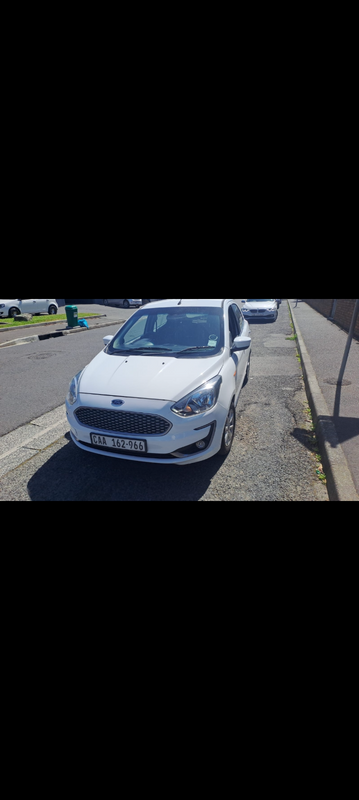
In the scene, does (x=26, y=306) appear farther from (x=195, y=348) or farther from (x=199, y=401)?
(x=199, y=401)

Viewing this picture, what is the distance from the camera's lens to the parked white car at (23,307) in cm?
1700

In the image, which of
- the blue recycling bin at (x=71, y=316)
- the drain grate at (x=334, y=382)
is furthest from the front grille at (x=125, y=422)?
the blue recycling bin at (x=71, y=316)

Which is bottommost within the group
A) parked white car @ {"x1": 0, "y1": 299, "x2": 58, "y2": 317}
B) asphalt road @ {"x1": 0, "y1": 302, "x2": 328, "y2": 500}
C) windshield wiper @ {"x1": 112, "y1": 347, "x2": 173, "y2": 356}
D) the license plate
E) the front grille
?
parked white car @ {"x1": 0, "y1": 299, "x2": 58, "y2": 317}

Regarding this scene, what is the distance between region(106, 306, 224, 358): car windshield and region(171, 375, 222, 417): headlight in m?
0.64

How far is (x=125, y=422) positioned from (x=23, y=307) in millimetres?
16916

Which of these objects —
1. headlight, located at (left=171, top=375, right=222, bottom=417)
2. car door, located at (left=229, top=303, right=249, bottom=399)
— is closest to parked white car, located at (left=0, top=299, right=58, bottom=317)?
car door, located at (left=229, top=303, right=249, bottom=399)

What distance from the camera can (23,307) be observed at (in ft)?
59.3

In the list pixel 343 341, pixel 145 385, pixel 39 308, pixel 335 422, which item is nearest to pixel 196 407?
pixel 145 385

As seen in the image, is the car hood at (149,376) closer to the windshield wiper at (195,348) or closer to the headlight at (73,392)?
the headlight at (73,392)

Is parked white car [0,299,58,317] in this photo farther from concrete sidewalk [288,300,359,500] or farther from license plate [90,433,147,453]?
license plate [90,433,147,453]

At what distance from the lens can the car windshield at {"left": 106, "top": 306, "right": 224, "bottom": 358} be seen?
170 inches
